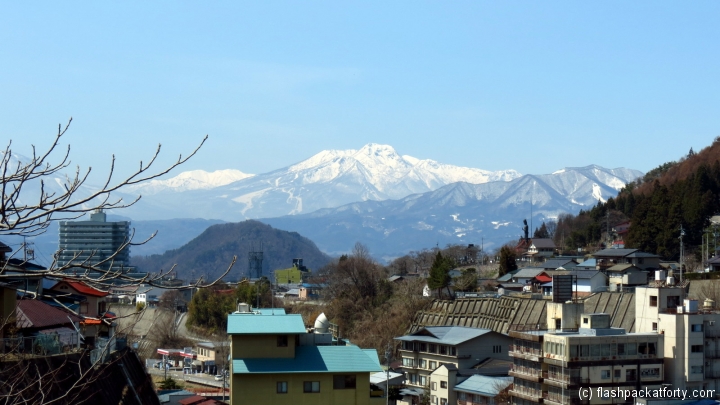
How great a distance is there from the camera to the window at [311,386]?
→ 1916 cm

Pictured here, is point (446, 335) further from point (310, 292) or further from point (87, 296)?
point (310, 292)

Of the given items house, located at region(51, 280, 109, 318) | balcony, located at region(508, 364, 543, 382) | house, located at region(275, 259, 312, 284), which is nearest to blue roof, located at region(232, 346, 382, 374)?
house, located at region(51, 280, 109, 318)

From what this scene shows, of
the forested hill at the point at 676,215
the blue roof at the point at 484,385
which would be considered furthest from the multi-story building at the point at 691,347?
the forested hill at the point at 676,215

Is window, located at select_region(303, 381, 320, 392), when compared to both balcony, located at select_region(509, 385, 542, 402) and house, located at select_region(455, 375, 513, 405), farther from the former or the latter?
house, located at select_region(455, 375, 513, 405)

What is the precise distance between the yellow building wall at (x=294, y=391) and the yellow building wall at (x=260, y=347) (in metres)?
0.62

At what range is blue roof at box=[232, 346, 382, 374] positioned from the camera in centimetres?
1912

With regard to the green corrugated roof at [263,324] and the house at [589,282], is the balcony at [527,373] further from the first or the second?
the house at [589,282]

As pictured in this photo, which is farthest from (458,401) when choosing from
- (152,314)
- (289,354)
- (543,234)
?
(543,234)

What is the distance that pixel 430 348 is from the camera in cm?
3453

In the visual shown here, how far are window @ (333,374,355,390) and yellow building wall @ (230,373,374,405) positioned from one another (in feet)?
0.22

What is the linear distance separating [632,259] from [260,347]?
105ft

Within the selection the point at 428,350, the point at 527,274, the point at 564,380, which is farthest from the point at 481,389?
the point at 527,274

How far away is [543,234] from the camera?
79.6 meters

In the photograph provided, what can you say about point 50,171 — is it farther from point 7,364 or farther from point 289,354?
point 289,354
